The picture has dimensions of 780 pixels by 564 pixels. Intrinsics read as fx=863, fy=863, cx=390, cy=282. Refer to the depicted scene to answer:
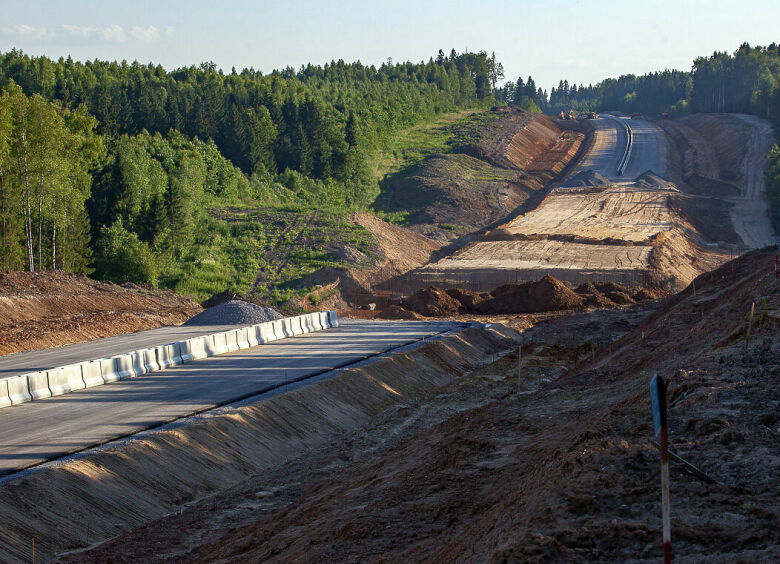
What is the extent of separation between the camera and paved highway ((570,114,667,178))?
9138 centimetres

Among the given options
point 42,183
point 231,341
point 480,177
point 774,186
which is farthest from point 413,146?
point 231,341

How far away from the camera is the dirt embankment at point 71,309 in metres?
31.8

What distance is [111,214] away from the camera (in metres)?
52.6

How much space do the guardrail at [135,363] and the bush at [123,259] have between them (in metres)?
17.2

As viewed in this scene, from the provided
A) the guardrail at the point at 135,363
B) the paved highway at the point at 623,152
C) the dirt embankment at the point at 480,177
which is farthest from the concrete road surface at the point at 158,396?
the paved highway at the point at 623,152

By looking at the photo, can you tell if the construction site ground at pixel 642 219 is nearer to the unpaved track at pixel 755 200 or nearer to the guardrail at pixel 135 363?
the unpaved track at pixel 755 200

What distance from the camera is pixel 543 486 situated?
10.1 m

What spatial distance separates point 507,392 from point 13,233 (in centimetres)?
2980

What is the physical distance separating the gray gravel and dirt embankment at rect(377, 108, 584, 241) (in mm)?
32931

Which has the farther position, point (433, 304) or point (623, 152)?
point (623, 152)

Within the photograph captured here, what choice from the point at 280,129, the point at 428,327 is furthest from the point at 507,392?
the point at 280,129

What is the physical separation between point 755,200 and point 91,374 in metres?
67.0

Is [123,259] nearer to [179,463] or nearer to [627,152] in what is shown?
[179,463]

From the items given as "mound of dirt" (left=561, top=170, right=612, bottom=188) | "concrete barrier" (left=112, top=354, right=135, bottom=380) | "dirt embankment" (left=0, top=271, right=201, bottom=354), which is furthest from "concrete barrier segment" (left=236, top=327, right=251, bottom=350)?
"mound of dirt" (left=561, top=170, right=612, bottom=188)
